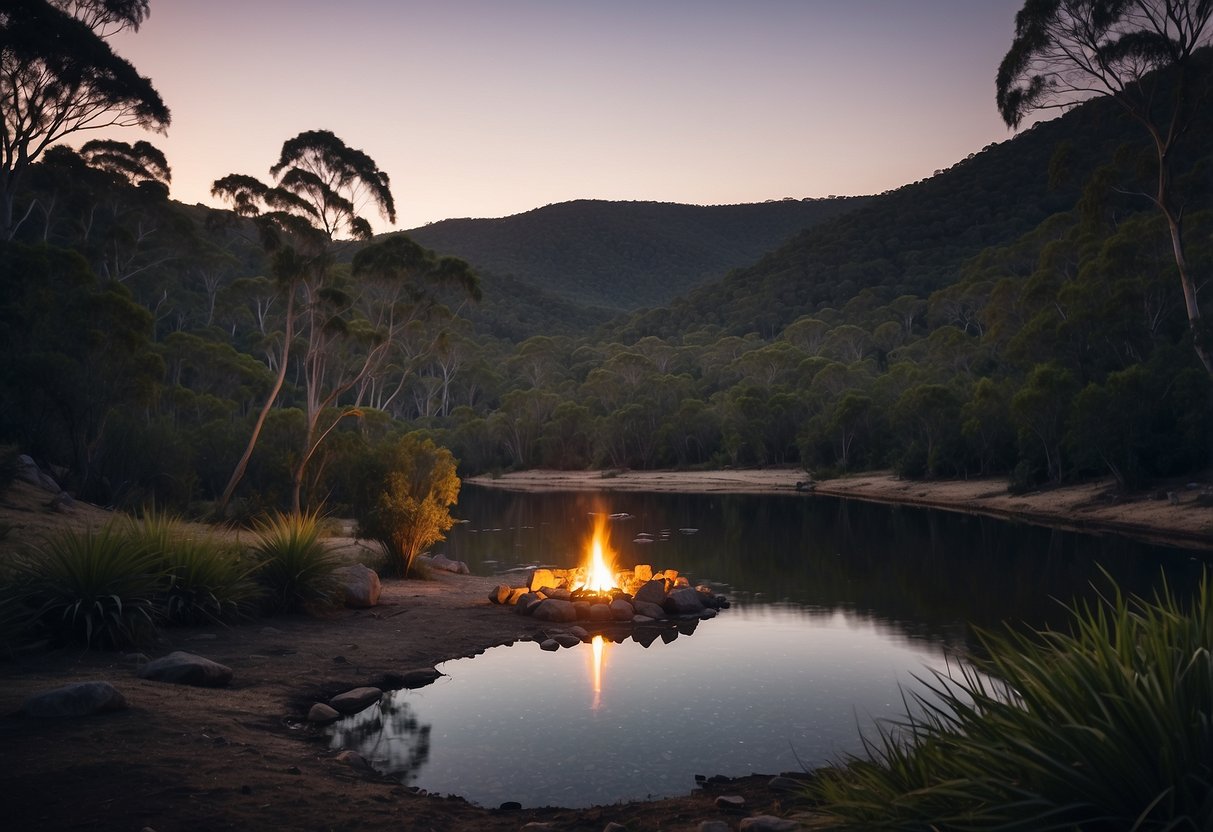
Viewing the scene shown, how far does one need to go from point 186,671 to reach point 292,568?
17.1 ft

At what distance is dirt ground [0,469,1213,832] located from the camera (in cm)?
608

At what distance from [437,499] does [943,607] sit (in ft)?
37.3

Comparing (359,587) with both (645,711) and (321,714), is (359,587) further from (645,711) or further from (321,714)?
(645,711)

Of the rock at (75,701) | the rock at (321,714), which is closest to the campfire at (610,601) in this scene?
the rock at (321,714)

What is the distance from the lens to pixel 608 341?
123 m

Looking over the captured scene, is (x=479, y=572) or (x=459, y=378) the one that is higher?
(x=459, y=378)

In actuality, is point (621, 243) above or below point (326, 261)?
above

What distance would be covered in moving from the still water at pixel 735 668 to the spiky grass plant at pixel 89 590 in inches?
117

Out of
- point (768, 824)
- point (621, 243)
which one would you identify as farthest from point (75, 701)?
point (621, 243)

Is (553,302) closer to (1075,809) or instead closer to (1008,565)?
(1008,565)

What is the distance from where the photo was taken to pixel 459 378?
99500 millimetres

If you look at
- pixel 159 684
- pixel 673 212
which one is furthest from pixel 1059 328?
pixel 673 212

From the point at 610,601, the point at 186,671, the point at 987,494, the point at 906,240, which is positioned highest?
the point at 906,240

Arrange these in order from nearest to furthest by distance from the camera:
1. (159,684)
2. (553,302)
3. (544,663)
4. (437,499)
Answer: (159,684) < (544,663) < (437,499) < (553,302)
